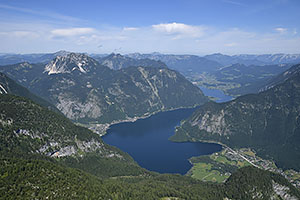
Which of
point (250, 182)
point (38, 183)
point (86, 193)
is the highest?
point (38, 183)

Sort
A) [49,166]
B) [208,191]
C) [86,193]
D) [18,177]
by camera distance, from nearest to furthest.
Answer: [18,177] → [86,193] → [49,166] → [208,191]

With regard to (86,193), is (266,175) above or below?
below

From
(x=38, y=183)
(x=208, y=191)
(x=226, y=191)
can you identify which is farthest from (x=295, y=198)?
(x=38, y=183)

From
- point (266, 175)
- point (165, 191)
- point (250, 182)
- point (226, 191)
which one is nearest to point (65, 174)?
point (165, 191)

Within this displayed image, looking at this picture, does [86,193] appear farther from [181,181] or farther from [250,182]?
[250,182]

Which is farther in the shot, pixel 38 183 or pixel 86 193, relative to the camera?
pixel 86 193

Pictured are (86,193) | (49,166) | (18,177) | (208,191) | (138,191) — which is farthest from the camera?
(208,191)

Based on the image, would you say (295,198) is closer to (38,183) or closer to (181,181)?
(181,181)

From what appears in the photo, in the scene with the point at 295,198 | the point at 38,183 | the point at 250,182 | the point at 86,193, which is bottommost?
the point at 295,198

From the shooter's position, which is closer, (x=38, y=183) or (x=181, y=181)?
(x=38, y=183)
